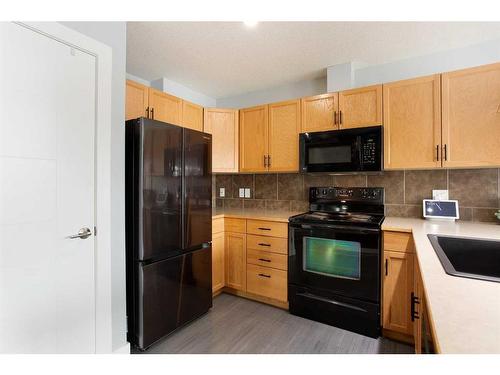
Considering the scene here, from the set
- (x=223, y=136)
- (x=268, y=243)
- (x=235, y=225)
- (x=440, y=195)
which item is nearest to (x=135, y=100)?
(x=223, y=136)

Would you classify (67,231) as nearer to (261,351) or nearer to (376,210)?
(261,351)

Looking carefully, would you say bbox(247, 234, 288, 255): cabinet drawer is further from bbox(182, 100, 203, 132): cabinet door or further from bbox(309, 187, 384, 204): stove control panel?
bbox(182, 100, 203, 132): cabinet door

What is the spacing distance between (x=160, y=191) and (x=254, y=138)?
1.40m

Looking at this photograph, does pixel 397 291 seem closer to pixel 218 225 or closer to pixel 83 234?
pixel 218 225

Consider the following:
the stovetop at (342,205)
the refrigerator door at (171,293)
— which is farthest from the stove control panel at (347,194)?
the refrigerator door at (171,293)

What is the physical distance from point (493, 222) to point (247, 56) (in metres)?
2.56

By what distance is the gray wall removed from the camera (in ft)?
5.32

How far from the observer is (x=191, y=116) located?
2717mm

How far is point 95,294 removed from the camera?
155 cm

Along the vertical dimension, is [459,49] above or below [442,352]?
above

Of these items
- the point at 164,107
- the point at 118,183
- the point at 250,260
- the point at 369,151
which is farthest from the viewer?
the point at 250,260

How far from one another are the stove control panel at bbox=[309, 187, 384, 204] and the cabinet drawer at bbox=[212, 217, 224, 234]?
102 centimetres

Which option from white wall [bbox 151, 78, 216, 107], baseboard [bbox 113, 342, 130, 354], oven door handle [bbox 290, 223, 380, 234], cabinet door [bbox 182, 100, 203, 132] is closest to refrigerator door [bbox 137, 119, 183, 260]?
baseboard [bbox 113, 342, 130, 354]

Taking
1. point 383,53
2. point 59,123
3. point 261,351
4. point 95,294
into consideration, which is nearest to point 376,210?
point 383,53
